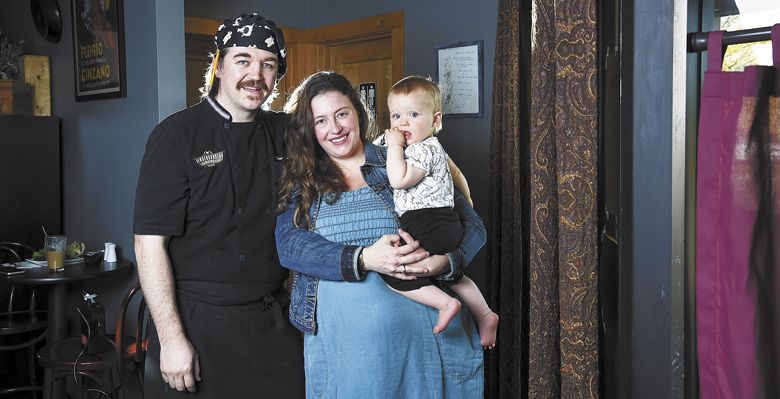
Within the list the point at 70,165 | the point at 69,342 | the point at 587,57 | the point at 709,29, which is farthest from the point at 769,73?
the point at 70,165

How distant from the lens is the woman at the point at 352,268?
191 cm

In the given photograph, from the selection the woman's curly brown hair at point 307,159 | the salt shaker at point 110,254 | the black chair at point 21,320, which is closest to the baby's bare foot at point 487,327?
the woman's curly brown hair at point 307,159

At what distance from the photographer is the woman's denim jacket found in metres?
1.90

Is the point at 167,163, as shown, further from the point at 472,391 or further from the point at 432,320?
the point at 472,391

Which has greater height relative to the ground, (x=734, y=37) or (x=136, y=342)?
(x=734, y=37)

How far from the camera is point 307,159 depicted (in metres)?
2.03

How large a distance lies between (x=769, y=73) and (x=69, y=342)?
3.39 metres

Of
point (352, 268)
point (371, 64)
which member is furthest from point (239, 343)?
point (371, 64)

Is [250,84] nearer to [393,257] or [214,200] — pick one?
[214,200]

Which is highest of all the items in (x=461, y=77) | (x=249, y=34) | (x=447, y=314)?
(x=461, y=77)

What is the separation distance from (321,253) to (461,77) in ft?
8.74

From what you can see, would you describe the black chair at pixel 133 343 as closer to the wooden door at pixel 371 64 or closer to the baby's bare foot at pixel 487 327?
the baby's bare foot at pixel 487 327

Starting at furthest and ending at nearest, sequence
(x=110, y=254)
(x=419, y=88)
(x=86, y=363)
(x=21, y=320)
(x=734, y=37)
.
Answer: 1. (x=21, y=320)
2. (x=110, y=254)
3. (x=86, y=363)
4. (x=419, y=88)
5. (x=734, y=37)

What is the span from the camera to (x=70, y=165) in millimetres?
4574
